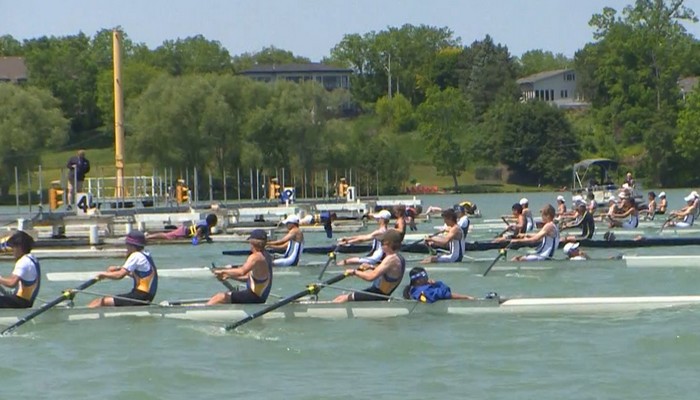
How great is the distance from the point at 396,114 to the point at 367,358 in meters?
96.2

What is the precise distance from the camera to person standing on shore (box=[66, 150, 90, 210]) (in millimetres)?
36062

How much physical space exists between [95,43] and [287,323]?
111483 millimetres

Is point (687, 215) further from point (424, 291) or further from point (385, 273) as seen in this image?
point (385, 273)

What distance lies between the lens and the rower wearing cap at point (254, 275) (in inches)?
701

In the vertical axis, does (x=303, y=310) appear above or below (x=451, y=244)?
below

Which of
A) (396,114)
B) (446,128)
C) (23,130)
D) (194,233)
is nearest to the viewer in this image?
(194,233)

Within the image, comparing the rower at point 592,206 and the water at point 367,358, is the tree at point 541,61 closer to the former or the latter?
the rower at point 592,206

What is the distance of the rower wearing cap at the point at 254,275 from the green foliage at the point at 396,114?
92084 millimetres

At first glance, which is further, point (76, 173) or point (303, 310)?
point (76, 173)

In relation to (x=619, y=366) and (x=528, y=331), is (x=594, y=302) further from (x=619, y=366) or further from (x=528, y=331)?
(x=619, y=366)

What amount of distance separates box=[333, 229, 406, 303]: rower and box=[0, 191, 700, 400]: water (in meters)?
0.35

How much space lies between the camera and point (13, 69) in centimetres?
12306

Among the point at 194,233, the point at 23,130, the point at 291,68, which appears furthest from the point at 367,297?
the point at 291,68

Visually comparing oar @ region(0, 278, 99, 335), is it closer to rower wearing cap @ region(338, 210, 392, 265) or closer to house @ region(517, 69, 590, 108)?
rower wearing cap @ region(338, 210, 392, 265)
